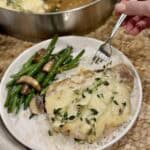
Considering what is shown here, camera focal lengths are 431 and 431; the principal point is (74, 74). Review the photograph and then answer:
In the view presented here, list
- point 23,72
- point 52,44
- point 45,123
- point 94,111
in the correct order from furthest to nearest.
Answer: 1. point 52,44
2. point 23,72
3. point 45,123
4. point 94,111

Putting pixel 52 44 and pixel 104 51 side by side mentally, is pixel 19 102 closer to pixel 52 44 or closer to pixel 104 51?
pixel 52 44

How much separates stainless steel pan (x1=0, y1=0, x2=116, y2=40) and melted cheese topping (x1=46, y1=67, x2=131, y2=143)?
0.38m

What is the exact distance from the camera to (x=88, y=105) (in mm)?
1891

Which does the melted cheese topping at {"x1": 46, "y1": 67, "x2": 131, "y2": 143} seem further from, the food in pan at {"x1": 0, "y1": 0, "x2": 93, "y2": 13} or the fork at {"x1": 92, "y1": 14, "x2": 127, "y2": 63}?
the food in pan at {"x1": 0, "y1": 0, "x2": 93, "y2": 13}

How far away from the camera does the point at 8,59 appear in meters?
2.38

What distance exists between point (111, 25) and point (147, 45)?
26 centimetres

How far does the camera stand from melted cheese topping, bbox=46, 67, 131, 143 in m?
1.84

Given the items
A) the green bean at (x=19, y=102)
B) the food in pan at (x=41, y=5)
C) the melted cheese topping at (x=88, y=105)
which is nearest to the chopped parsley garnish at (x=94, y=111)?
the melted cheese topping at (x=88, y=105)

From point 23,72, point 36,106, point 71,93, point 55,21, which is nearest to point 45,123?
point 36,106

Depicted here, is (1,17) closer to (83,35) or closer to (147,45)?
(83,35)

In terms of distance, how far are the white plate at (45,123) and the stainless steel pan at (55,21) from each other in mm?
74

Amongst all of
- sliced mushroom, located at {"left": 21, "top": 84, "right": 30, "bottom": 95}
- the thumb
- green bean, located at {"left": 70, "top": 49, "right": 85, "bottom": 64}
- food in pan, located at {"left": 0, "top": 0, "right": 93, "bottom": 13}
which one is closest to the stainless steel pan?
food in pan, located at {"left": 0, "top": 0, "right": 93, "bottom": 13}

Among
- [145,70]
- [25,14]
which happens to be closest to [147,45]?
[145,70]

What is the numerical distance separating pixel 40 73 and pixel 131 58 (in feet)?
1.64
